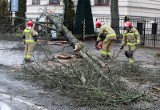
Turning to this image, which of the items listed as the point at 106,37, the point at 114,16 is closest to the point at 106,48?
the point at 106,37

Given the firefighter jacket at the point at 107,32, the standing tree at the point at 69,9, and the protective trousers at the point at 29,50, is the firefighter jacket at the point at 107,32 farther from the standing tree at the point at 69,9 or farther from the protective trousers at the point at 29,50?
the standing tree at the point at 69,9

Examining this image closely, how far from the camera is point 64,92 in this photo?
902 centimetres

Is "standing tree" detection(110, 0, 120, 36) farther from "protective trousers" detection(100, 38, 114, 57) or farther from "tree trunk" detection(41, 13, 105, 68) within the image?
"tree trunk" detection(41, 13, 105, 68)

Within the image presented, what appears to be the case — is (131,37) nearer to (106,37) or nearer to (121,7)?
(106,37)

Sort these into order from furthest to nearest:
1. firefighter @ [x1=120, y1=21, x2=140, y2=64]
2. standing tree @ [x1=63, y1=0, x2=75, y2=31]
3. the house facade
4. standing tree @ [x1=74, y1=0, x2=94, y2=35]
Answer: standing tree @ [x1=63, y1=0, x2=75, y2=31], the house facade, standing tree @ [x1=74, y1=0, x2=94, y2=35], firefighter @ [x1=120, y1=21, x2=140, y2=64]

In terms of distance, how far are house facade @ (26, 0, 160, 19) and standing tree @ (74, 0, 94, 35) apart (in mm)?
2653

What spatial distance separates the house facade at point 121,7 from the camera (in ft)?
98.3

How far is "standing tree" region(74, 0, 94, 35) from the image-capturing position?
2531cm

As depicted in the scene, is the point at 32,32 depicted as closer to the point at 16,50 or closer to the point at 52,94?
the point at 16,50

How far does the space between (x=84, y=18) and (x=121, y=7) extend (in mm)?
4990

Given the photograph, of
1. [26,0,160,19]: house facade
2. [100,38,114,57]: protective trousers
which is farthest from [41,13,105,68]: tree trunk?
[26,0,160,19]: house facade

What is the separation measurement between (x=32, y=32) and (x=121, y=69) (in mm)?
4667

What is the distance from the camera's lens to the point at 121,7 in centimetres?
3002

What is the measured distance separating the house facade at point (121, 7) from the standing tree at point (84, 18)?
104 inches
